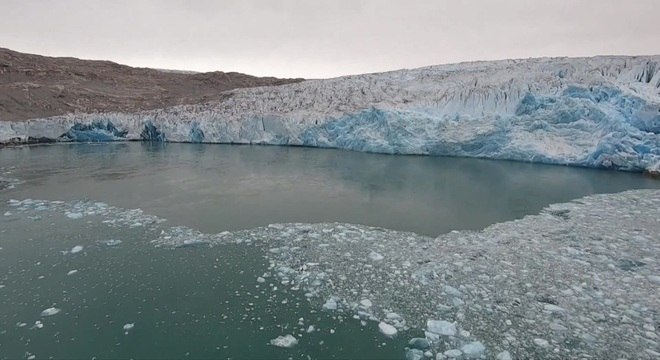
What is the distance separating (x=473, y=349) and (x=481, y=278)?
1.12m

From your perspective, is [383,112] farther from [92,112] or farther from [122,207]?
[92,112]

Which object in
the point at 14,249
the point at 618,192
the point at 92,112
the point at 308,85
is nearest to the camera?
the point at 14,249

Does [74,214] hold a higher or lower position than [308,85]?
lower

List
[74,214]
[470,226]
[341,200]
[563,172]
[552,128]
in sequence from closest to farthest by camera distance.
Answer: [470,226] < [74,214] < [341,200] < [563,172] < [552,128]

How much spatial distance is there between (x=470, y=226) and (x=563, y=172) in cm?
663

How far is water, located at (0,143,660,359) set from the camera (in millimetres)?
2684

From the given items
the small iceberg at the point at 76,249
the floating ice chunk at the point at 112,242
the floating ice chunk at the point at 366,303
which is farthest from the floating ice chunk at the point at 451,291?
the small iceberg at the point at 76,249

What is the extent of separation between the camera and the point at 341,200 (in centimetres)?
679

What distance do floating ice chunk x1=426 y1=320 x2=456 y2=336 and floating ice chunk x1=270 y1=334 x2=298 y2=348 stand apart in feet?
3.24

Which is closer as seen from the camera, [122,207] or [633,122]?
[122,207]

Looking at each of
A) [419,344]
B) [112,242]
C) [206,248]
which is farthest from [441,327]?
[112,242]

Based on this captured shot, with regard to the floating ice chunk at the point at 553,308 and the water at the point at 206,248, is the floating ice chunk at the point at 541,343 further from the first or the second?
the water at the point at 206,248

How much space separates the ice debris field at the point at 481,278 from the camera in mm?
2633

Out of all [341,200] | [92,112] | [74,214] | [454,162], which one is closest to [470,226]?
[341,200]
